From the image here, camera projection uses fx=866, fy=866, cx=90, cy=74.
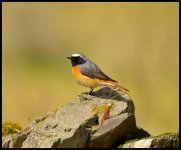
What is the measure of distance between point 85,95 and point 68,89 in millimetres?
32651

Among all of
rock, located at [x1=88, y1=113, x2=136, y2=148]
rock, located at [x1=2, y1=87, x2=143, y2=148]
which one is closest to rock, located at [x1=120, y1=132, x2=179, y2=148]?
rock, located at [x1=88, y1=113, x2=136, y2=148]

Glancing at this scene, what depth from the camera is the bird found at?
902 inches

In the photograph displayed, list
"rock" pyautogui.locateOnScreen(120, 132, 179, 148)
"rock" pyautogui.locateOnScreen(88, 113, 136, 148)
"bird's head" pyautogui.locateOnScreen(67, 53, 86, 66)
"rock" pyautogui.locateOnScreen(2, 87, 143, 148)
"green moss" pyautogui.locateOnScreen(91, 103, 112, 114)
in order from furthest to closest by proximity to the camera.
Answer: "bird's head" pyautogui.locateOnScreen(67, 53, 86, 66) → "green moss" pyautogui.locateOnScreen(91, 103, 112, 114) → "rock" pyautogui.locateOnScreen(88, 113, 136, 148) → "rock" pyautogui.locateOnScreen(2, 87, 143, 148) → "rock" pyautogui.locateOnScreen(120, 132, 179, 148)

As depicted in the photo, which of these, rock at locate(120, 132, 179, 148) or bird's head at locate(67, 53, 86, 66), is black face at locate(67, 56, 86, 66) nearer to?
bird's head at locate(67, 53, 86, 66)

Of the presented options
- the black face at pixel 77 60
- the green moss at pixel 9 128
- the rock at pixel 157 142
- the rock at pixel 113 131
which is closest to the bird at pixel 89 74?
the black face at pixel 77 60

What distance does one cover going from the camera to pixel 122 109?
20031mm

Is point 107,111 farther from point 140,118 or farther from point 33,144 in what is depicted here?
point 140,118

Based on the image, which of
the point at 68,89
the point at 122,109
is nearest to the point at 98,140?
the point at 122,109

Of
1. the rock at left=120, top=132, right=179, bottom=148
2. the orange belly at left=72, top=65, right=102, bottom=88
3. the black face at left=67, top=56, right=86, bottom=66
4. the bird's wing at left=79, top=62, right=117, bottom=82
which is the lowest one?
the rock at left=120, top=132, right=179, bottom=148

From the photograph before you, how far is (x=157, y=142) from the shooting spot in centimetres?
1820

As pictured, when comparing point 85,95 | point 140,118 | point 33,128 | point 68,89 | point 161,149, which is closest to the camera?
point 161,149

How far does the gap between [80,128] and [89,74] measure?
4.37 m

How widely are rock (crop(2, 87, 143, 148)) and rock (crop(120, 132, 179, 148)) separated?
0.44 metres

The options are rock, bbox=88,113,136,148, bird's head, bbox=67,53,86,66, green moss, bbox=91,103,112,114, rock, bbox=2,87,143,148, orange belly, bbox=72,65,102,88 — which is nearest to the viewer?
rock, bbox=2,87,143,148
